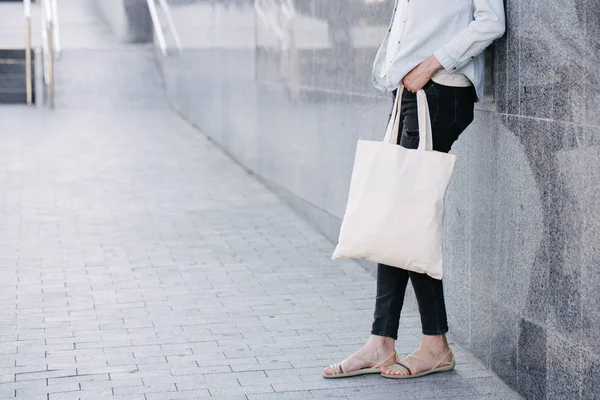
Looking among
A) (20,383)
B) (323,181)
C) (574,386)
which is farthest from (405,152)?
(323,181)

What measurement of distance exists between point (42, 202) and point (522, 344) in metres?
5.74

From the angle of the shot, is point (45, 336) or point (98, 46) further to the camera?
point (98, 46)

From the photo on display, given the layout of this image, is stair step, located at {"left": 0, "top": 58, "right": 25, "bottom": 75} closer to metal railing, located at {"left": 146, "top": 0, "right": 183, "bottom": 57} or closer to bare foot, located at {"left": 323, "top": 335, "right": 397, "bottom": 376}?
metal railing, located at {"left": 146, "top": 0, "right": 183, "bottom": 57}

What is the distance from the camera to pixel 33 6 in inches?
910

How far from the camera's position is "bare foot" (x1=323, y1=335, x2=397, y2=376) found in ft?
14.5

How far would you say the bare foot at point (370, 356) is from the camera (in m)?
4.43

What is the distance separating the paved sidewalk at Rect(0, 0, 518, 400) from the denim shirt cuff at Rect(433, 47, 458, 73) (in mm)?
1331

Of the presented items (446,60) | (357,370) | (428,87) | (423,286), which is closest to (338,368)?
(357,370)

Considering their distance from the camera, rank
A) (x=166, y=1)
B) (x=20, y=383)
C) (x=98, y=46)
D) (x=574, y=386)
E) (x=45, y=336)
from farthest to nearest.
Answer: (x=98, y=46) < (x=166, y=1) < (x=45, y=336) < (x=20, y=383) < (x=574, y=386)

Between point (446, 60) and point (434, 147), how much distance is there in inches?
14.4

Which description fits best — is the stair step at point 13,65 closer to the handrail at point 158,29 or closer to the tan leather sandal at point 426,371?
the handrail at point 158,29

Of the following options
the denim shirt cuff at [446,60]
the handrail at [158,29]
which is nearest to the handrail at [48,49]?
the handrail at [158,29]

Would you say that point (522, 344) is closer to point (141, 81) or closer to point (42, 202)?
point (42, 202)

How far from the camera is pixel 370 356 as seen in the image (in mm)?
4445
